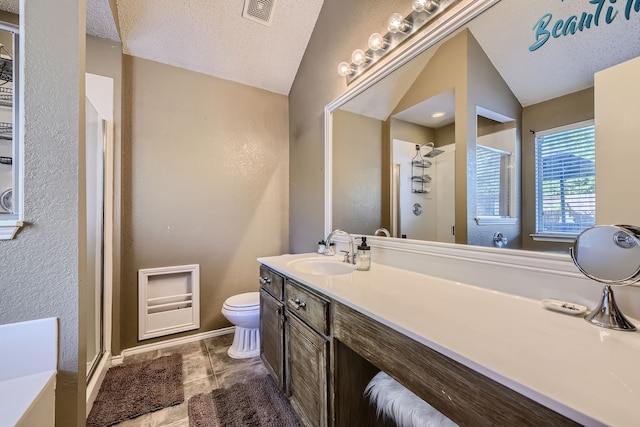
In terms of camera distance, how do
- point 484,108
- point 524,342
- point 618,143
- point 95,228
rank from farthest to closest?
point 95,228, point 484,108, point 618,143, point 524,342

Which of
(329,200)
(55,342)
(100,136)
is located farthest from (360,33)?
(55,342)

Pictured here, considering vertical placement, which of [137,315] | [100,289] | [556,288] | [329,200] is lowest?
[137,315]

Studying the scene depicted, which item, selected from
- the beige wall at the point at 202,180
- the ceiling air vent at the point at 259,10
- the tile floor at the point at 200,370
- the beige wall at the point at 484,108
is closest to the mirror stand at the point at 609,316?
the beige wall at the point at 484,108

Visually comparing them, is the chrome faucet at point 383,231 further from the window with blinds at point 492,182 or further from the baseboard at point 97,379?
the baseboard at point 97,379

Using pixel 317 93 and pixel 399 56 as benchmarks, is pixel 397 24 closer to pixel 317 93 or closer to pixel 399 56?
pixel 399 56

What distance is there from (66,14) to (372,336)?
1.57 meters

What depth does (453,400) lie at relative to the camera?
1.91 feet

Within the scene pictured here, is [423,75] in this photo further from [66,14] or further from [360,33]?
[66,14]

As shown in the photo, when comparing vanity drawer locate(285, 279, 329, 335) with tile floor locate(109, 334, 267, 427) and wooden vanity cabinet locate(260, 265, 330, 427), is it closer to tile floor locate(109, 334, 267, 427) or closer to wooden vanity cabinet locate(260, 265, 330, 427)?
wooden vanity cabinet locate(260, 265, 330, 427)

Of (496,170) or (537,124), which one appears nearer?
(537,124)

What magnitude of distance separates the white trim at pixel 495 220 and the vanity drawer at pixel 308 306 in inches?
27.8

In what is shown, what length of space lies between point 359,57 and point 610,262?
152cm

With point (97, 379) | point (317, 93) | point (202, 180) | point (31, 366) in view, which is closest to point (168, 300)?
point (97, 379)

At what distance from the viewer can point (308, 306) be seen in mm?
1138
